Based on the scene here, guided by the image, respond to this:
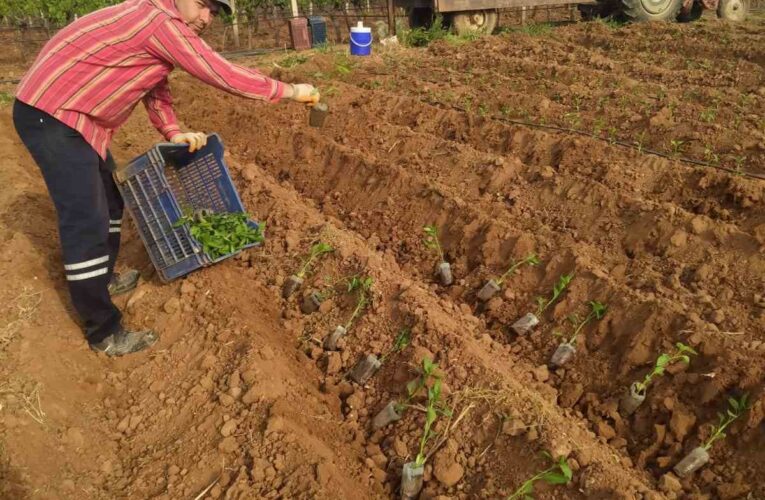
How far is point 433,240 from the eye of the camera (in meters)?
4.33

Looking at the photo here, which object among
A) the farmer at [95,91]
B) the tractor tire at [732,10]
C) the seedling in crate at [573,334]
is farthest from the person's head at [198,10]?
the tractor tire at [732,10]

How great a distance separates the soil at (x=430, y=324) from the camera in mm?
2672

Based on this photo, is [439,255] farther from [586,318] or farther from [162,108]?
[162,108]

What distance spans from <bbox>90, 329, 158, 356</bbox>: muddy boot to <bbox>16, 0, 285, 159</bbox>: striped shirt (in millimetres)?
1153

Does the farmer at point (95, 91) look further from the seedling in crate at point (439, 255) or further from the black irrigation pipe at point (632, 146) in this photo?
the black irrigation pipe at point (632, 146)

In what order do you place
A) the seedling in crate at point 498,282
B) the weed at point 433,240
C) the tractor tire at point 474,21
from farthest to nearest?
the tractor tire at point 474,21, the weed at point 433,240, the seedling in crate at point 498,282

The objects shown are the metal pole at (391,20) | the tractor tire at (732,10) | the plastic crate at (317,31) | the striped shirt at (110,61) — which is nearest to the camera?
the striped shirt at (110,61)

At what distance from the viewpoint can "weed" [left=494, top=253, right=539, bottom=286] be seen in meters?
3.77

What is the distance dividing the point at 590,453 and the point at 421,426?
2.61ft

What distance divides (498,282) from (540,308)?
1.12ft

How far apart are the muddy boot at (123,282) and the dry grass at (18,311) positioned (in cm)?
42

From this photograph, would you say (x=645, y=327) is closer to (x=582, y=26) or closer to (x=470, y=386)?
(x=470, y=386)

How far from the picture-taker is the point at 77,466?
107 inches

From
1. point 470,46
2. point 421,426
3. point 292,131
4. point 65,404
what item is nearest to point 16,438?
point 65,404
